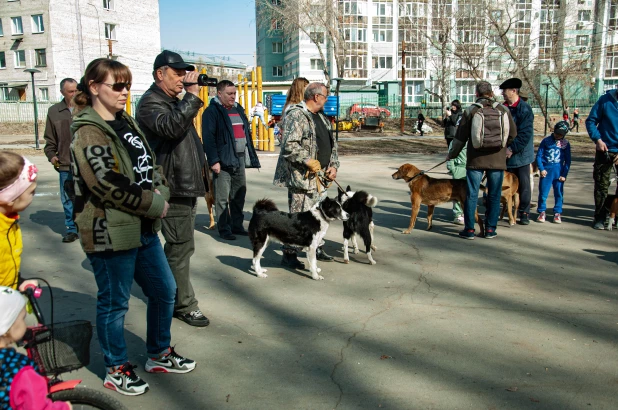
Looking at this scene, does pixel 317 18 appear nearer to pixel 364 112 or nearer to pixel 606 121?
pixel 364 112

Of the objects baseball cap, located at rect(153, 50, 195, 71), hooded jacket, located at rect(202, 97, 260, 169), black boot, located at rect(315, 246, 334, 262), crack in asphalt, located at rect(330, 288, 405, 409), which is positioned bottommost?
crack in asphalt, located at rect(330, 288, 405, 409)

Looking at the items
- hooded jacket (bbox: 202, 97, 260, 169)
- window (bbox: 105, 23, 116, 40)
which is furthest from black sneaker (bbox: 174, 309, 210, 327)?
window (bbox: 105, 23, 116, 40)

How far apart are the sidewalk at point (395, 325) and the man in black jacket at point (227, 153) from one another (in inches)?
17.2

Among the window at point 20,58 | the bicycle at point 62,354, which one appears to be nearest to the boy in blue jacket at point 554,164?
the bicycle at point 62,354

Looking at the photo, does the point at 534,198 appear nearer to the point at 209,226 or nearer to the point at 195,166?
the point at 209,226

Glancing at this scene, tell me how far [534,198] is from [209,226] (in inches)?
261

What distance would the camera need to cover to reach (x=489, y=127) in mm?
7008

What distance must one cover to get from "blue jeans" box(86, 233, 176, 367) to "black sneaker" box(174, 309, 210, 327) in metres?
0.72

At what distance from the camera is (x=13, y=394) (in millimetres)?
1986

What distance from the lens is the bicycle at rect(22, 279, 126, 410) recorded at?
2.19 metres

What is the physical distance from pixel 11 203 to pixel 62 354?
793 mm

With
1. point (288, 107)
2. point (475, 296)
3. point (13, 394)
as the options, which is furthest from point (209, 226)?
point (13, 394)

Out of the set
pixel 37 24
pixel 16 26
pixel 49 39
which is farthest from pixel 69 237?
pixel 16 26

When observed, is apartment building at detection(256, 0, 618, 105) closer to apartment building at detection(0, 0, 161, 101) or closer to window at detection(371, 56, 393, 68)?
window at detection(371, 56, 393, 68)
